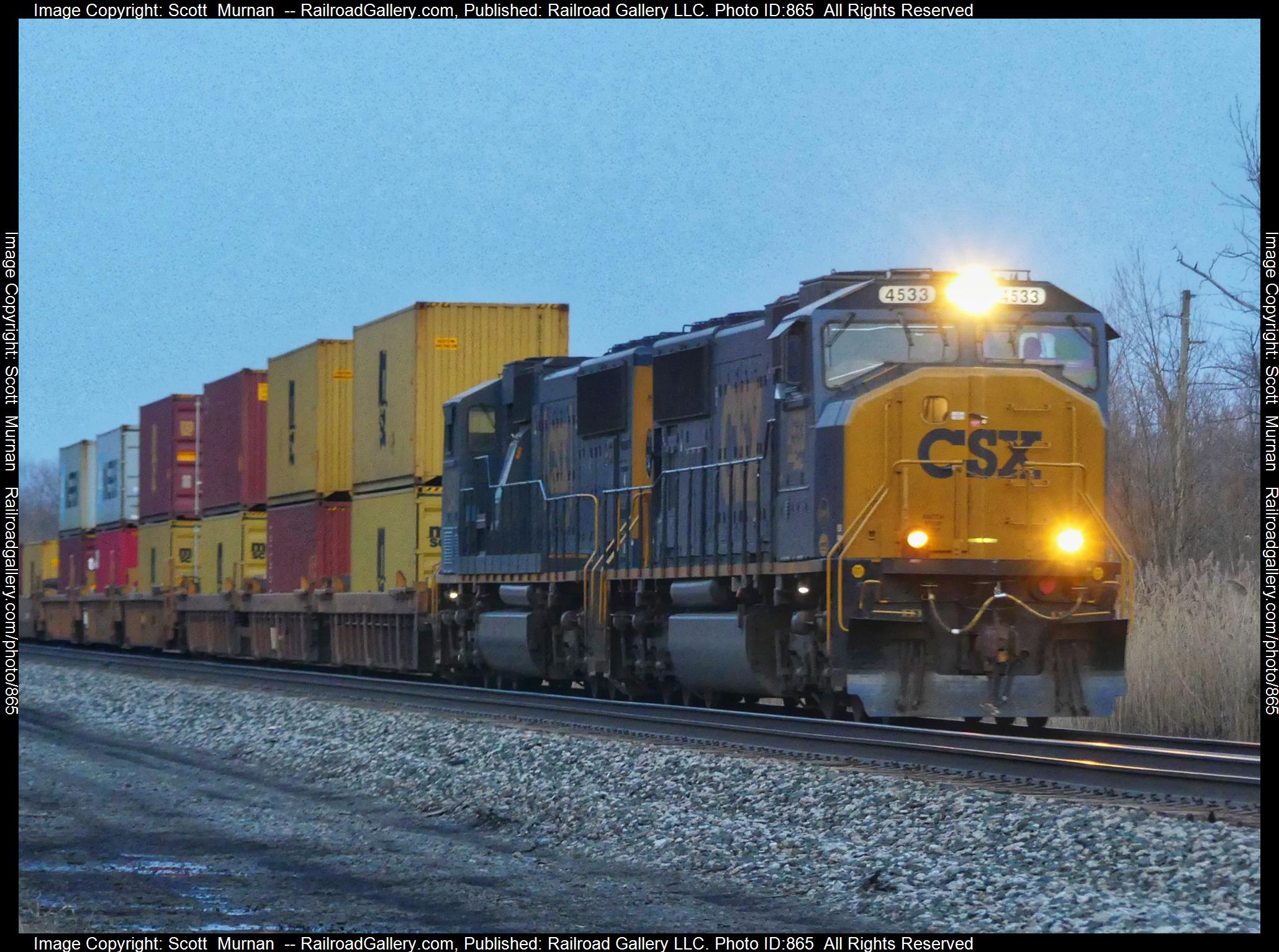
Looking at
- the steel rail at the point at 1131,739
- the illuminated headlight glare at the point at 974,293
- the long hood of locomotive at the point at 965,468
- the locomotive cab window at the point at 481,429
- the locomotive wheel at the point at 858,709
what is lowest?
the steel rail at the point at 1131,739

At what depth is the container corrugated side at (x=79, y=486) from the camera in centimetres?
3722

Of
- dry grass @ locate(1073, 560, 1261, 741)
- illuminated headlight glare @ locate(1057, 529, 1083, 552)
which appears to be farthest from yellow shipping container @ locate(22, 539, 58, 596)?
illuminated headlight glare @ locate(1057, 529, 1083, 552)

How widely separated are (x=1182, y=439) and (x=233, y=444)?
15.3 meters

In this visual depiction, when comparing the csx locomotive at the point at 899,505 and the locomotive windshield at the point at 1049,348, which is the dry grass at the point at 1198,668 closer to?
the csx locomotive at the point at 899,505

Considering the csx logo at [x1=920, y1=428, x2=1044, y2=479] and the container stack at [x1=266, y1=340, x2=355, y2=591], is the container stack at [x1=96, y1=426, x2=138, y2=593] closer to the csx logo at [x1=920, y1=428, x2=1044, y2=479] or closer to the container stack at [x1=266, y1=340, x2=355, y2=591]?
the container stack at [x1=266, y1=340, x2=355, y2=591]

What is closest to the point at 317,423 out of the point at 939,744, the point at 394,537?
the point at 394,537

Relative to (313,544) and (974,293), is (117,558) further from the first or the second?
(974,293)

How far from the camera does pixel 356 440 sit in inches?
928

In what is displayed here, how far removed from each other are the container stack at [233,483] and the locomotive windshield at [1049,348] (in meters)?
16.8

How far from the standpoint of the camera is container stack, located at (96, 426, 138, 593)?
33719mm

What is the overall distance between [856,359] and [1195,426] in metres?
17.1

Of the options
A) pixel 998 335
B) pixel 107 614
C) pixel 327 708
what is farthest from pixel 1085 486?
pixel 107 614

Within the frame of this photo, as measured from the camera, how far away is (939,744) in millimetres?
11086

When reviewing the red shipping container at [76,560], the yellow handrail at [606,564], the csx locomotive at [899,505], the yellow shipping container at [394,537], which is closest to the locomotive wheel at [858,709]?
the csx locomotive at [899,505]
